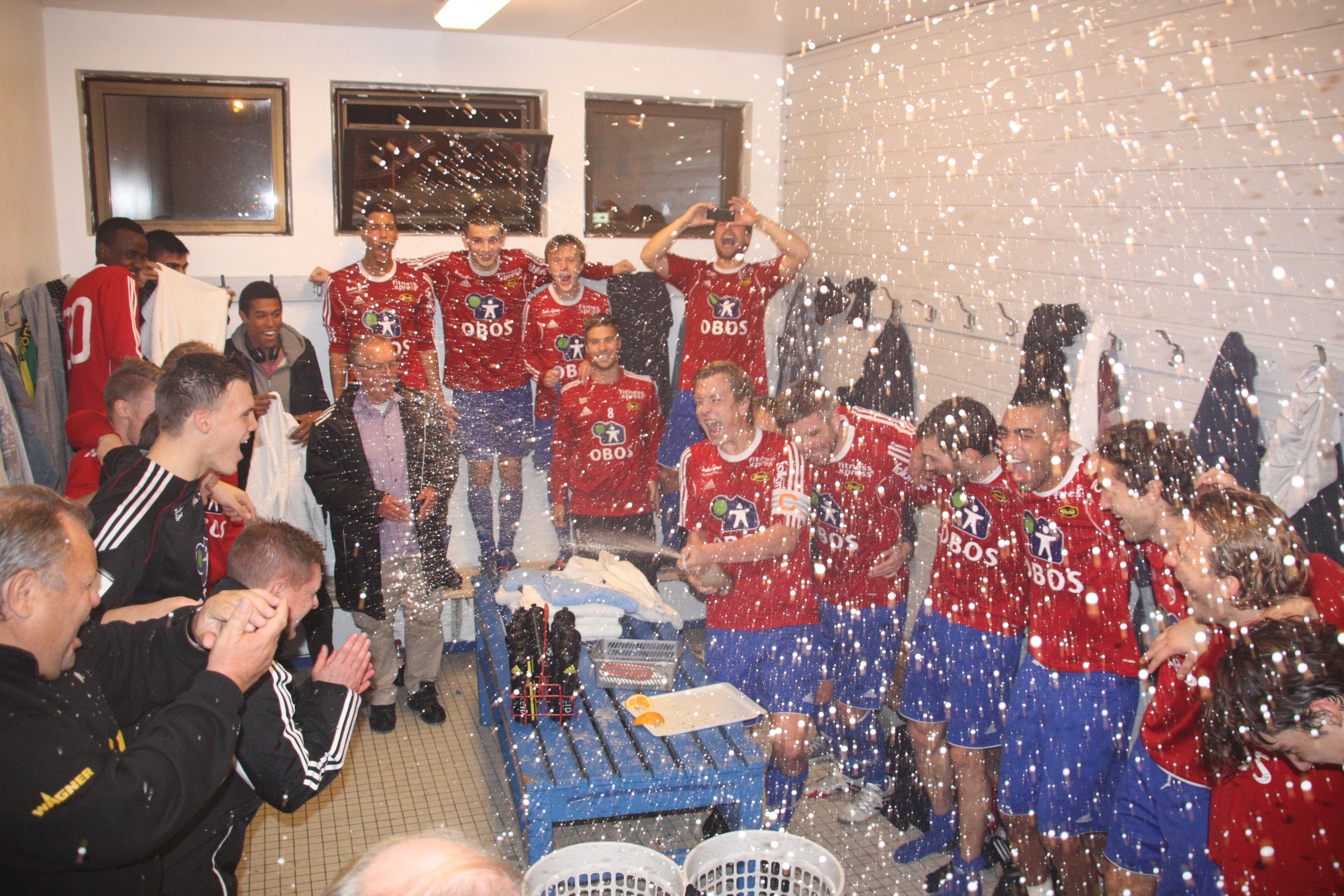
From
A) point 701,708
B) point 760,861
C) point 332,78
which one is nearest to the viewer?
point 760,861

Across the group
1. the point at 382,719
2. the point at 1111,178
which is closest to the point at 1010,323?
the point at 1111,178

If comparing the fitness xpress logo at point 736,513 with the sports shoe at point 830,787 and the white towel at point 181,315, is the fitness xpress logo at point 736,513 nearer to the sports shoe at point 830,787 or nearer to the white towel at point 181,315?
the sports shoe at point 830,787

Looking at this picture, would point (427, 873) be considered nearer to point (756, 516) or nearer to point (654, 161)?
point (756, 516)

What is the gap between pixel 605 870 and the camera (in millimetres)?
2553

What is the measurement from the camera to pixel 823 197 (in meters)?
5.84

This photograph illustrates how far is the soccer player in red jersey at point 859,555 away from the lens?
396 centimetres

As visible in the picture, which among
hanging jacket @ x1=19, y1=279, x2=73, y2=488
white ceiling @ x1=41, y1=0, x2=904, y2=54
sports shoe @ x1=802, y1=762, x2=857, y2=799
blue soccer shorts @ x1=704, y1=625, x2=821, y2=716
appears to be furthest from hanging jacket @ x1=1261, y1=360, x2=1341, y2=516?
hanging jacket @ x1=19, y1=279, x2=73, y2=488

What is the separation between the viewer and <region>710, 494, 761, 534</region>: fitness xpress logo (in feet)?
12.8

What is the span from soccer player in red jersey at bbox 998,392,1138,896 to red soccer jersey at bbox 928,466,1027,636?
5.1 inches

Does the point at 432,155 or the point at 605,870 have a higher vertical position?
the point at 432,155

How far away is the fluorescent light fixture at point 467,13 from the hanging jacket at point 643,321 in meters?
1.64

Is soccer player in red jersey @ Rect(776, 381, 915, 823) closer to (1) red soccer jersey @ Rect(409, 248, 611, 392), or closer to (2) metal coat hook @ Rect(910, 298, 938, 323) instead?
(2) metal coat hook @ Rect(910, 298, 938, 323)

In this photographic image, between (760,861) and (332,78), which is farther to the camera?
(332,78)

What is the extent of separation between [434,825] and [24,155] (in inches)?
149
